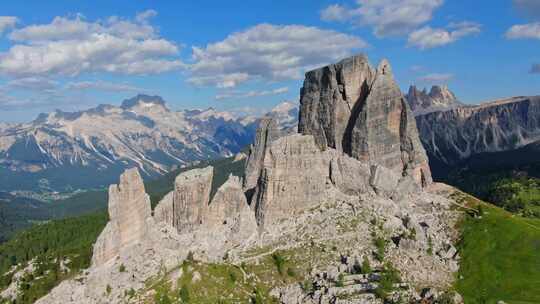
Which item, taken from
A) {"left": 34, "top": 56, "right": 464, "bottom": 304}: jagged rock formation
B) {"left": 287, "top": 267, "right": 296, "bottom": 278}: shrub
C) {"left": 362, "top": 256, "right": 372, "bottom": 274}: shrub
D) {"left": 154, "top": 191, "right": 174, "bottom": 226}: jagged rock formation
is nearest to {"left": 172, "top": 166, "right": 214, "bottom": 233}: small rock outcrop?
{"left": 34, "top": 56, "right": 464, "bottom": 304}: jagged rock formation

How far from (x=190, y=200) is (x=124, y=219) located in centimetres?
1429

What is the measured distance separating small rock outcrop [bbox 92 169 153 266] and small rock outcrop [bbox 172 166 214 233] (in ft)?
20.6

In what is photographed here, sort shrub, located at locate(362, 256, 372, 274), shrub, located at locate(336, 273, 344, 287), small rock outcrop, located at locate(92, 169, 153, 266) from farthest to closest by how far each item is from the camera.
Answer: shrub, located at locate(362, 256, 372, 274) < small rock outcrop, located at locate(92, 169, 153, 266) < shrub, located at locate(336, 273, 344, 287)

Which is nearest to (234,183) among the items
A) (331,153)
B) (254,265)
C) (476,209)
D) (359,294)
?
(254,265)

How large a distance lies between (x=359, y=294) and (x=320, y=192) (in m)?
30.0

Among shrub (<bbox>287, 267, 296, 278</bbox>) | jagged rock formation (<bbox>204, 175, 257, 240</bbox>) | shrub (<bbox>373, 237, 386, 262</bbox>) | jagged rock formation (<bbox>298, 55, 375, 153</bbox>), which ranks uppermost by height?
jagged rock formation (<bbox>298, 55, 375, 153</bbox>)

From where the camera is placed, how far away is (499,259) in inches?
4291

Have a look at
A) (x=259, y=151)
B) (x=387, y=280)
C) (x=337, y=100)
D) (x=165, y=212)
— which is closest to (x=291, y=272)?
(x=387, y=280)

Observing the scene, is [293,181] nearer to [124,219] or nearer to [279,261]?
[279,261]

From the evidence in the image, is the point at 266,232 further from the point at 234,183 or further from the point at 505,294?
the point at 505,294

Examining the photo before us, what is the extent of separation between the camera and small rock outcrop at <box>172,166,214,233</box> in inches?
4259

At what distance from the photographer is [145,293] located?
96.1 metres

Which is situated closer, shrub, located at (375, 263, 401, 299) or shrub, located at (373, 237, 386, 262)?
shrub, located at (375, 263, 401, 299)

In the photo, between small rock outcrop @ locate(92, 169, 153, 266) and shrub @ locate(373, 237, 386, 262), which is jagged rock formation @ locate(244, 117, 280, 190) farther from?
shrub @ locate(373, 237, 386, 262)
